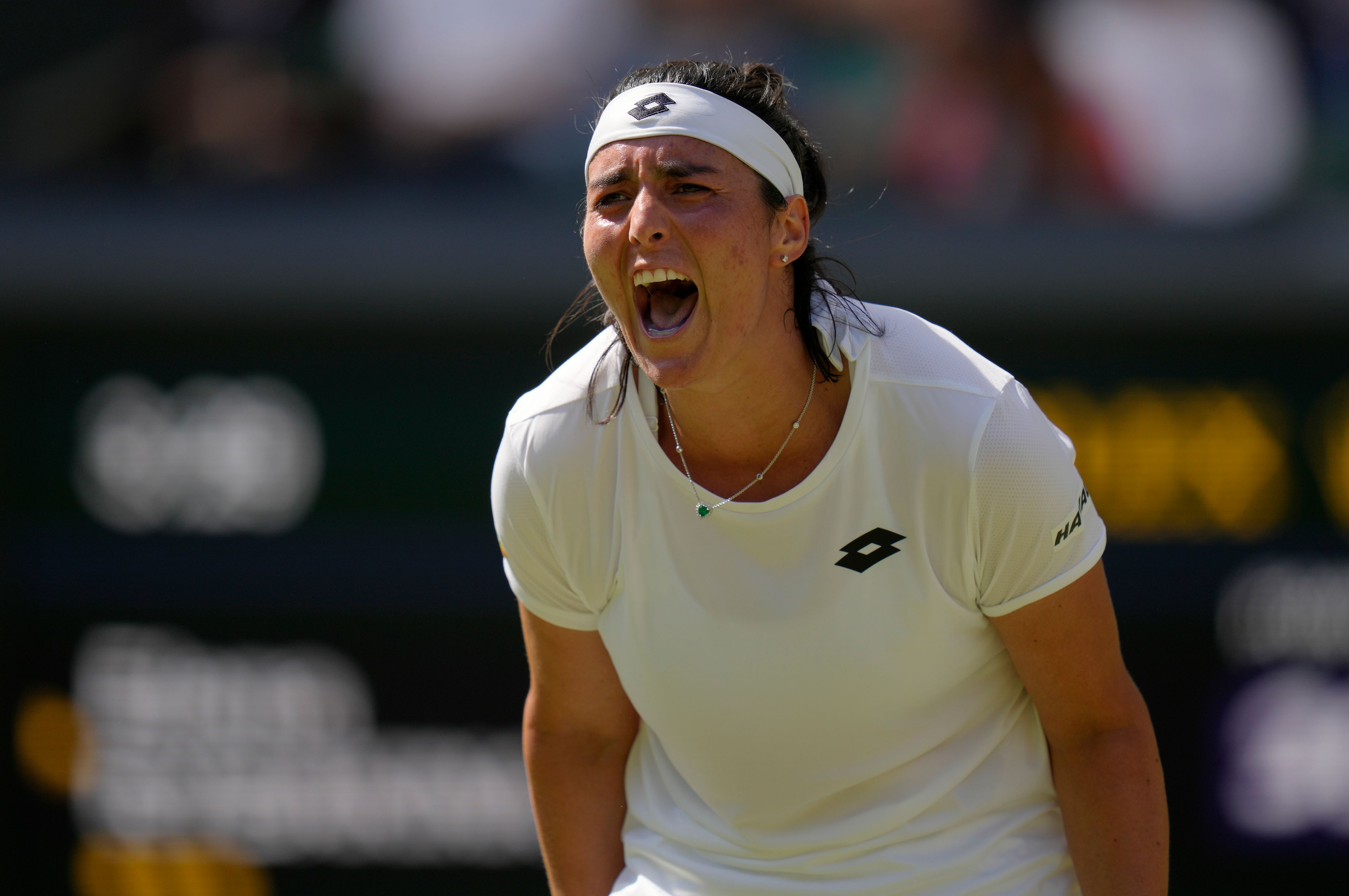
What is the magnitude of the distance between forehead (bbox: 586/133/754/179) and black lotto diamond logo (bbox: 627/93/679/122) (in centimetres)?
3

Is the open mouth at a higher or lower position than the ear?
lower

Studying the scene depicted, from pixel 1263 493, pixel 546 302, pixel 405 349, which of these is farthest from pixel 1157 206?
pixel 405 349

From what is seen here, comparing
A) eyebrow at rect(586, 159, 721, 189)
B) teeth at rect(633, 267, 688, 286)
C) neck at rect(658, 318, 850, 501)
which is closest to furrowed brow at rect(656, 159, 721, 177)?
eyebrow at rect(586, 159, 721, 189)

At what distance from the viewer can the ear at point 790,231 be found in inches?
68.9

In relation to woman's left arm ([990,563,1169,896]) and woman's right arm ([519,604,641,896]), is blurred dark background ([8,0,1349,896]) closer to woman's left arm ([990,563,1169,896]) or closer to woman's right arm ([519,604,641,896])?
woman's right arm ([519,604,641,896])

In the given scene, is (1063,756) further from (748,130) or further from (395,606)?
(395,606)

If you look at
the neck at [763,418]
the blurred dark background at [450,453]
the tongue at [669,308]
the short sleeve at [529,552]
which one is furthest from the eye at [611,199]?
the blurred dark background at [450,453]

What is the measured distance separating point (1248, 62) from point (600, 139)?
9.98ft

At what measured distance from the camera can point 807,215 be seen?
1.80 metres

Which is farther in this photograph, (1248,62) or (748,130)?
(1248,62)

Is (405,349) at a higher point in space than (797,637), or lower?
higher

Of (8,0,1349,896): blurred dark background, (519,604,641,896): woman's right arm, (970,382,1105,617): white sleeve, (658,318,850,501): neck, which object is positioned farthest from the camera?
(8,0,1349,896): blurred dark background

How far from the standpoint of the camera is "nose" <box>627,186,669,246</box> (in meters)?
1.66

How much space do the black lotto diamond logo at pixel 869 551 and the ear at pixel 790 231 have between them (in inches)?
13.6
